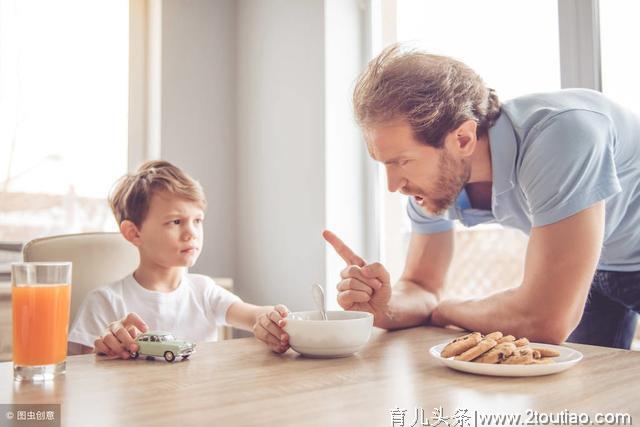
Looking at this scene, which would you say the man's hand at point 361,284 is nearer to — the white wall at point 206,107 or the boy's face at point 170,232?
the boy's face at point 170,232

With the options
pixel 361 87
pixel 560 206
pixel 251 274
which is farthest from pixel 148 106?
pixel 560 206

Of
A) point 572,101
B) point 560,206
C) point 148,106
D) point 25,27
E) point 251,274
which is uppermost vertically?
point 25,27

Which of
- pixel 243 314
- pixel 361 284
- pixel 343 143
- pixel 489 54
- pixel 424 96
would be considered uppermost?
pixel 489 54

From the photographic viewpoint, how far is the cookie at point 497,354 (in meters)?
0.78

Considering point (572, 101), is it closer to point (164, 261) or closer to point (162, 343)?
point (162, 343)

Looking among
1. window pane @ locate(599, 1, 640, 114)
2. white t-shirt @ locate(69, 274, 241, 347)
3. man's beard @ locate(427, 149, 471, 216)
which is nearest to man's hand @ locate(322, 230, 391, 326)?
man's beard @ locate(427, 149, 471, 216)

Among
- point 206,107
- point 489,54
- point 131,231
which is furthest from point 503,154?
point 206,107

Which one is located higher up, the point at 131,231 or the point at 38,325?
the point at 131,231

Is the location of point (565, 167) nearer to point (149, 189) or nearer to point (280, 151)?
point (149, 189)

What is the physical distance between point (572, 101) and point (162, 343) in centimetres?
88

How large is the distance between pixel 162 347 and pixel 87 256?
0.75 meters

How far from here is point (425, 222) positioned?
146 cm

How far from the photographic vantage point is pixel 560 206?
1056 millimetres

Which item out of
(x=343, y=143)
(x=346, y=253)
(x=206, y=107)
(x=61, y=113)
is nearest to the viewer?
(x=346, y=253)
